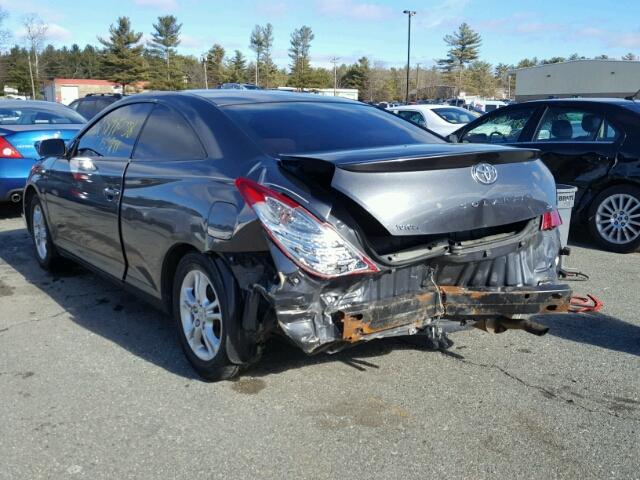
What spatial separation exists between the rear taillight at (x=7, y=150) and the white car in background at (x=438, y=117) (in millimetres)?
7836

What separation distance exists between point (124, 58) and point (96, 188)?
249 ft

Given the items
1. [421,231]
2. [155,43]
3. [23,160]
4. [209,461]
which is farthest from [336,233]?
[155,43]

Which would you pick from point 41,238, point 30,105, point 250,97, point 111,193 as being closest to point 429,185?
point 250,97

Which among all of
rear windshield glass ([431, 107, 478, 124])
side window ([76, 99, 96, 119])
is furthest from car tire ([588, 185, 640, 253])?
side window ([76, 99, 96, 119])

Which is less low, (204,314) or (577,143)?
(577,143)

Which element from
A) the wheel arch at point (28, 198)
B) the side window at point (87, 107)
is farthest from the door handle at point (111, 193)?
the side window at point (87, 107)

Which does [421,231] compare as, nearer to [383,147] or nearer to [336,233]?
[336,233]

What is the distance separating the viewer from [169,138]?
403cm

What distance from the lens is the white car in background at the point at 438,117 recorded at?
13.6m

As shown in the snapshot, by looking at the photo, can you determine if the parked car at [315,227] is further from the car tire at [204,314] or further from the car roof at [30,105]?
the car roof at [30,105]

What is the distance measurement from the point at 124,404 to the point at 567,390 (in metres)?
2.41

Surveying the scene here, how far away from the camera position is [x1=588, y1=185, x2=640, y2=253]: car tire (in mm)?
6742

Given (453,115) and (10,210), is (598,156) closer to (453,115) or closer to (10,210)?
(453,115)

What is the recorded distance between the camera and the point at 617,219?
6.88m
